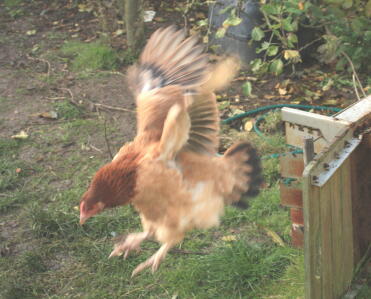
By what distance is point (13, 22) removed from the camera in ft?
22.6

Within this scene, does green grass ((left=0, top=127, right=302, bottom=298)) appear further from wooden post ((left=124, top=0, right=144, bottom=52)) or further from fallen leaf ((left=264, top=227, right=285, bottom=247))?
wooden post ((left=124, top=0, right=144, bottom=52))

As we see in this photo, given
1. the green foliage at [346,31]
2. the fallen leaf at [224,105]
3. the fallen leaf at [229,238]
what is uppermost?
the green foliage at [346,31]

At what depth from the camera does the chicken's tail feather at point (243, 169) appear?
5.82 ft

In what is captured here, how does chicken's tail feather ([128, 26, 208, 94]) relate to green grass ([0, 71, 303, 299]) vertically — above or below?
above

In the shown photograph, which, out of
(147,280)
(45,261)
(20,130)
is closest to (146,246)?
(147,280)

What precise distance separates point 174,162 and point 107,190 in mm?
268

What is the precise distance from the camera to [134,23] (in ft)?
16.6

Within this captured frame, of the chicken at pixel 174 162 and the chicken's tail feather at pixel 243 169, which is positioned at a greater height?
the chicken at pixel 174 162

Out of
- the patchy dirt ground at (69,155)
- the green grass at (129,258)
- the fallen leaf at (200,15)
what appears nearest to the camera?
the green grass at (129,258)

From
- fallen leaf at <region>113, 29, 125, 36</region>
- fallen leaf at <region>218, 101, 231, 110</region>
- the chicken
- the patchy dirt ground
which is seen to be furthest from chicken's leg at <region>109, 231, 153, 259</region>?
fallen leaf at <region>113, 29, 125, 36</region>

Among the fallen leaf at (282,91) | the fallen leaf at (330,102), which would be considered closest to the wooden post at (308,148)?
the fallen leaf at (330,102)

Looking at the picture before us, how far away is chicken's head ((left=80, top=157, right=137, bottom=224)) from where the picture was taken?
1348mm

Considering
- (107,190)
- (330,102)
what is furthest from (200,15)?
Answer: (107,190)

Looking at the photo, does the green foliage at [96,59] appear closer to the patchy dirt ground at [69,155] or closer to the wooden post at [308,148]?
the patchy dirt ground at [69,155]
